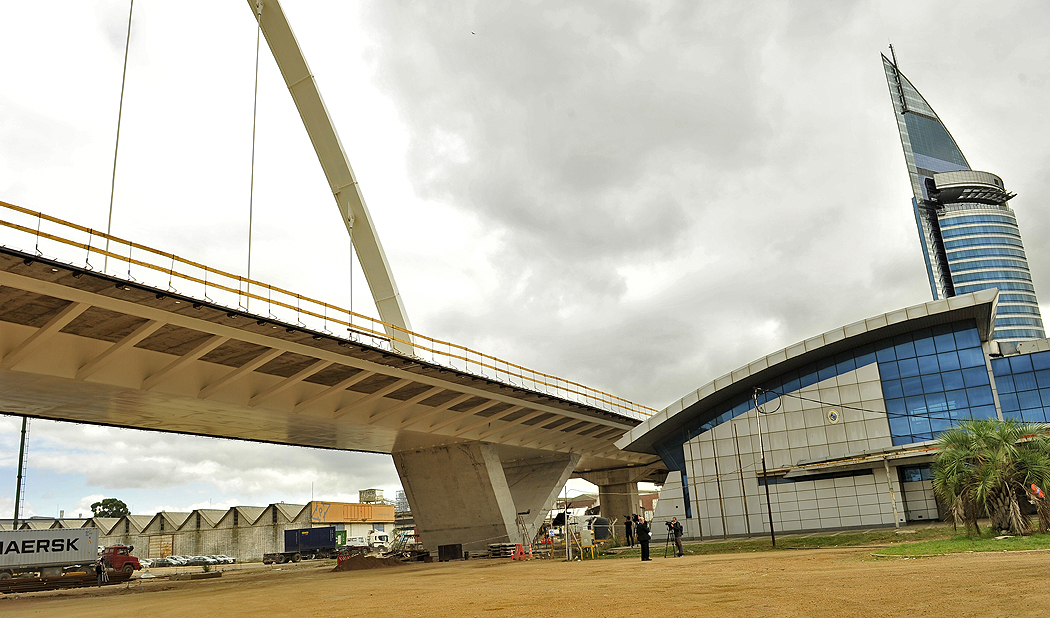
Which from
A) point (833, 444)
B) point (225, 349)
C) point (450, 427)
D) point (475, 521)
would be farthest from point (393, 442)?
point (833, 444)

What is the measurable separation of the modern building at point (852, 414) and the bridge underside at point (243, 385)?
9868 mm

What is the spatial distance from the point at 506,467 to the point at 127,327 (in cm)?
3839

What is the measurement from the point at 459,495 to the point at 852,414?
2374 centimetres

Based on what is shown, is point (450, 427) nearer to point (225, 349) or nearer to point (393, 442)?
point (393, 442)

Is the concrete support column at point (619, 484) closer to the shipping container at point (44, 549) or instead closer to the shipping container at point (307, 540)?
Result: the shipping container at point (307, 540)

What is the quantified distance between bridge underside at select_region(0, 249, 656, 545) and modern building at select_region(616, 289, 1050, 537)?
9868 millimetres

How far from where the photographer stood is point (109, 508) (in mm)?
139875

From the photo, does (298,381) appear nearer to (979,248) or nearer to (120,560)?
(120,560)

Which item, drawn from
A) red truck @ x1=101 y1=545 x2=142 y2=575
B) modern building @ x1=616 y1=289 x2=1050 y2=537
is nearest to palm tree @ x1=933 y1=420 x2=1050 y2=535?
modern building @ x1=616 y1=289 x2=1050 y2=537

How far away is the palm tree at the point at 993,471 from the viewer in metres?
20.4

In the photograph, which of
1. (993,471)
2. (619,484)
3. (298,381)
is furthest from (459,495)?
(619,484)

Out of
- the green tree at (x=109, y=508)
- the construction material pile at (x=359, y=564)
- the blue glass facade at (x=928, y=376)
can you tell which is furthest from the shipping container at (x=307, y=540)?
the green tree at (x=109, y=508)

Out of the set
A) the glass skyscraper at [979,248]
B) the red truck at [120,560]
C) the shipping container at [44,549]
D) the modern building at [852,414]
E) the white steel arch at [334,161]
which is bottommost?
the red truck at [120,560]

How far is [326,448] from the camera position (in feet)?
144
